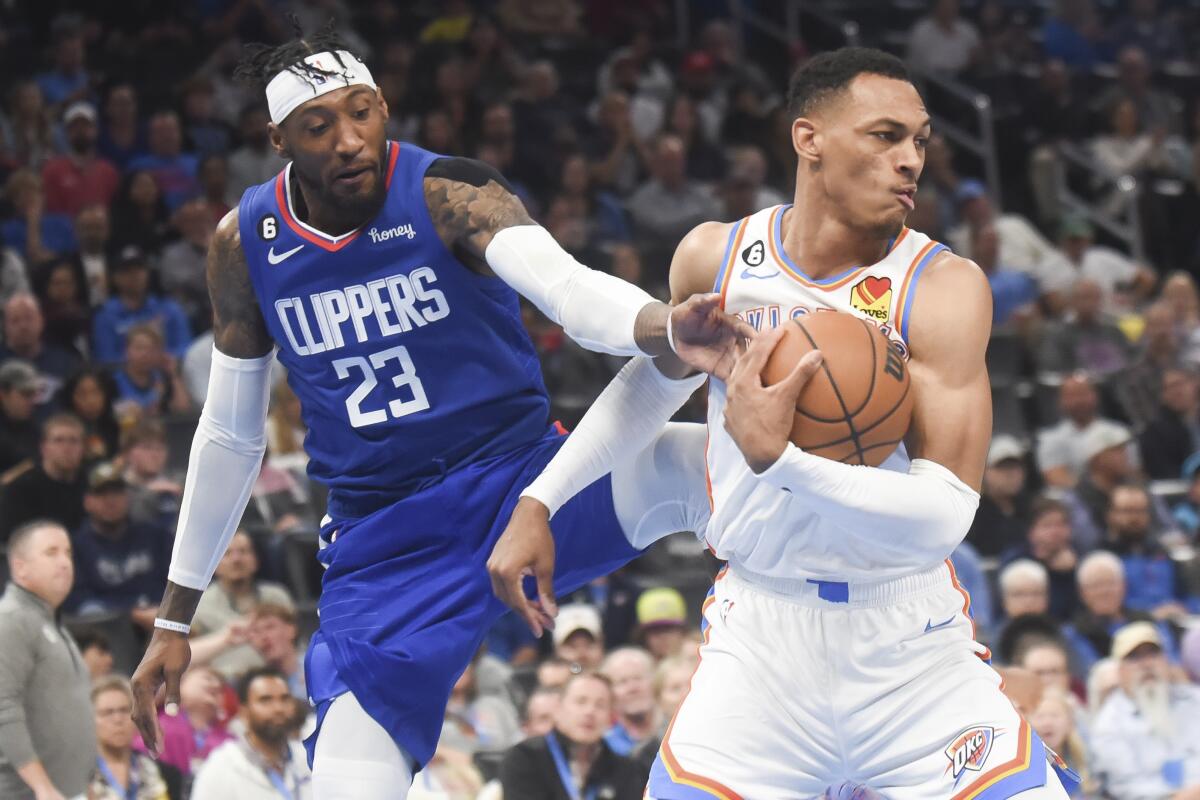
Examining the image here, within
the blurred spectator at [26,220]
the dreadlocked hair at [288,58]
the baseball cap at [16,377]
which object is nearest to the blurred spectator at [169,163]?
the blurred spectator at [26,220]

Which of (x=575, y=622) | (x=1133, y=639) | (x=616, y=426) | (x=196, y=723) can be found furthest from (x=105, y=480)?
(x=616, y=426)

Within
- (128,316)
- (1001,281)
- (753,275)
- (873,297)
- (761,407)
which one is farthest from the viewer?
(1001,281)

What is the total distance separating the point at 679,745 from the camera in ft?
13.1

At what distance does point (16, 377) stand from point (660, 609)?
333 centimetres

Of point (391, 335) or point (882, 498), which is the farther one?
point (391, 335)

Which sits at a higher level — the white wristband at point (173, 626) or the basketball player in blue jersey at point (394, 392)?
the basketball player in blue jersey at point (394, 392)

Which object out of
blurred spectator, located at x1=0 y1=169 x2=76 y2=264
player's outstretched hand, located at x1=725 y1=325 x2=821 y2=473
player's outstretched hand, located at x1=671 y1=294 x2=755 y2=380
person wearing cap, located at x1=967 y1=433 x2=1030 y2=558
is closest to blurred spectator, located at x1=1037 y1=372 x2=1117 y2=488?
person wearing cap, located at x1=967 y1=433 x2=1030 y2=558

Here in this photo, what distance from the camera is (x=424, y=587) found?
4.51 m

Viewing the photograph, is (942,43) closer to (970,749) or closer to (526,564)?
(526,564)

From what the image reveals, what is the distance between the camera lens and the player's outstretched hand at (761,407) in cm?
370

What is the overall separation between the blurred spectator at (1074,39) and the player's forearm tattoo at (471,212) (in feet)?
39.1

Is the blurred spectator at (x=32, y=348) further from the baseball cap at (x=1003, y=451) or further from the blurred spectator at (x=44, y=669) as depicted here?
the baseball cap at (x=1003, y=451)

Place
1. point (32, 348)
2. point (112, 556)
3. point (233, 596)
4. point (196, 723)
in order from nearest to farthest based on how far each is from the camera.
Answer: point (196, 723) < point (233, 596) < point (112, 556) < point (32, 348)

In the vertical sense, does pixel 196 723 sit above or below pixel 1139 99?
above
